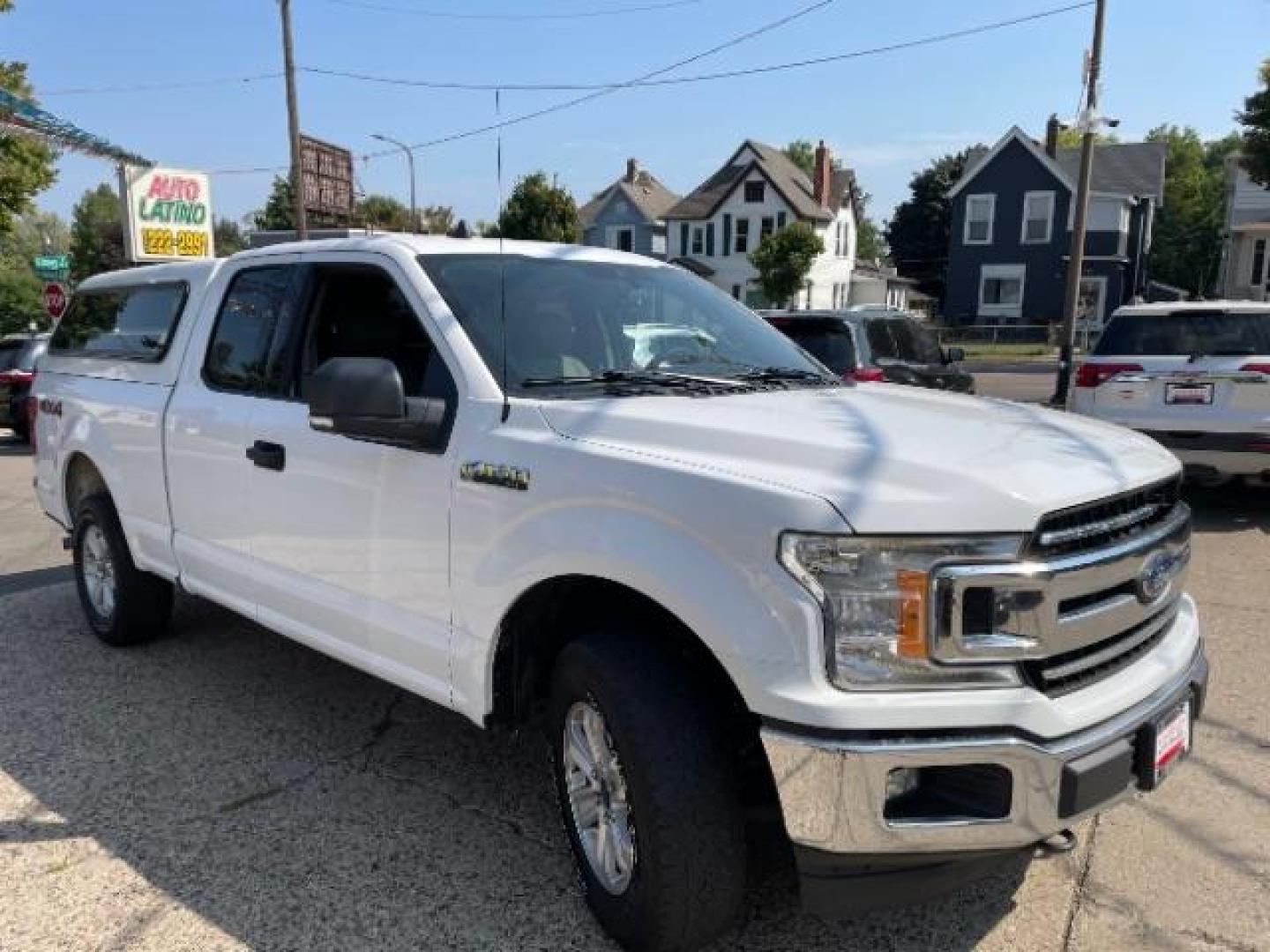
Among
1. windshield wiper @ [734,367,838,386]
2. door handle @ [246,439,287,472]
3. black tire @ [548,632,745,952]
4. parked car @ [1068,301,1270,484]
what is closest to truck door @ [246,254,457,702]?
door handle @ [246,439,287,472]

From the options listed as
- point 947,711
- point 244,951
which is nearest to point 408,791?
point 244,951

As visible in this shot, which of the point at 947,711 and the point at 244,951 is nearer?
the point at 947,711

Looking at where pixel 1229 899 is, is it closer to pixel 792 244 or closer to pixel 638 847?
pixel 638 847

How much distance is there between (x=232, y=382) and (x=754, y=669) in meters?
2.83

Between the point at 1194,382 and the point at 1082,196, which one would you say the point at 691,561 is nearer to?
the point at 1194,382

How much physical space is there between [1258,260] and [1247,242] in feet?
3.20

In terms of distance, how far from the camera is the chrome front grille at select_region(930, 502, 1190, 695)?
2.28 meters

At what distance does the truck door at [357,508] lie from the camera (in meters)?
3.26

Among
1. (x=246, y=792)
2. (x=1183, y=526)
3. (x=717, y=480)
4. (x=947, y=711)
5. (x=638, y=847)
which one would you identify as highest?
(x=717, y=480)

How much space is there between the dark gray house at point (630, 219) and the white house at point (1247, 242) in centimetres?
2512

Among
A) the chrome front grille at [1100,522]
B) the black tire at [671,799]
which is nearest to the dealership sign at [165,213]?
the black tire at [671,799]

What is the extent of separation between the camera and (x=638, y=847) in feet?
8.44

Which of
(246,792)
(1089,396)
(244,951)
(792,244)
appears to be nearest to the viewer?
(244,951)

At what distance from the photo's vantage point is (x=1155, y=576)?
106 inches
